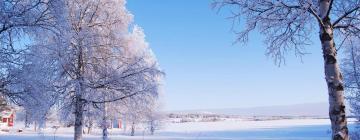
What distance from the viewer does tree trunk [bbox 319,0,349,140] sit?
636cm

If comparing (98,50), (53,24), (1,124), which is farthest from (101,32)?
(1,124)

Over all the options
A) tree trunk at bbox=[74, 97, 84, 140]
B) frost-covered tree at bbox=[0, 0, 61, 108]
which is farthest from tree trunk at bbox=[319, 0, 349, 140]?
tree trunk at bbox=[74, 97, 84, 140]

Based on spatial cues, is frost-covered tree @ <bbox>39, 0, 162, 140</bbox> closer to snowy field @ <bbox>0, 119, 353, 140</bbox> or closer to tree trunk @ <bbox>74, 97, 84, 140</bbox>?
tree trunk @ <bbox>74, 97, 84, 140</bbox>

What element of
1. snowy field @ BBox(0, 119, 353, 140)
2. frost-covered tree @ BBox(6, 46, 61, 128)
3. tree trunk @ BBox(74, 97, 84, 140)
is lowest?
snowy field @ BBox(0, 119, 353, 140)

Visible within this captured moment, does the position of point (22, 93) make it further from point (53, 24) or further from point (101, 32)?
point (101, 32)

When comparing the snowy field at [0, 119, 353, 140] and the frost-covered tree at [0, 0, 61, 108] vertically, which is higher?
the frost-covered tree at [0, 0, 61, 108]

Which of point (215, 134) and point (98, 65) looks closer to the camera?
point (98, 65)

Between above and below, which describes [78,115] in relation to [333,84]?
below

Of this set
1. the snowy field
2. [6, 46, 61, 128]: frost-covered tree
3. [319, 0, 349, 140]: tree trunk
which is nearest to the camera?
[319, 0, 349, 140]: tree trunk

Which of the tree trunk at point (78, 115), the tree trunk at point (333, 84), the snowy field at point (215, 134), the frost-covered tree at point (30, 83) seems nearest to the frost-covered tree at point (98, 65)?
the tree trunk at point (78, 115)

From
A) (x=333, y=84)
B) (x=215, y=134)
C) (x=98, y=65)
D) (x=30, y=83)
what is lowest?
(x=215, y=134)

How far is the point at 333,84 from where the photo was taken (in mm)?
6438

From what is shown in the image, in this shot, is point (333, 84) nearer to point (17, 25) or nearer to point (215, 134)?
point (17, 25)

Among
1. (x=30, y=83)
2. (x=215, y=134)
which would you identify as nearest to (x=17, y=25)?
(x=30, y=83)
